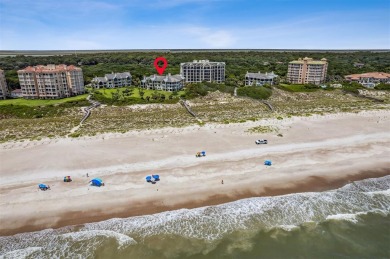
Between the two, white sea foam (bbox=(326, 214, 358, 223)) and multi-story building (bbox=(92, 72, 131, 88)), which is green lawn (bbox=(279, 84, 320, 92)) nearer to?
multi-story building (bbox=(92, 72, 131, 88))

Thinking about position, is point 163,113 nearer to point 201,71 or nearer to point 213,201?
point 213,201

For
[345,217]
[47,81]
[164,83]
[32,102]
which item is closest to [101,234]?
[345,217]

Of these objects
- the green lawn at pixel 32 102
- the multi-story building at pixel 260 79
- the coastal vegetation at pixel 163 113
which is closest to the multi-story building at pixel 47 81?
the green lawn at pixel 32 102

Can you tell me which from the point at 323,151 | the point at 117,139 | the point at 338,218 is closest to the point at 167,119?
the point at 117,139

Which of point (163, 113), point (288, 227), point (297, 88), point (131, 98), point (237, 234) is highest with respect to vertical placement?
point (297, 88)

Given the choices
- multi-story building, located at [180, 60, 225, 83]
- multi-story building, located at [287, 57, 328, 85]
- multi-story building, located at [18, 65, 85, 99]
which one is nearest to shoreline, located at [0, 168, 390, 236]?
multi-story building, located at [18, 65, 85, 99]

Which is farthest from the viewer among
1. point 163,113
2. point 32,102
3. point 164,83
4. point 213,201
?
point 164,83

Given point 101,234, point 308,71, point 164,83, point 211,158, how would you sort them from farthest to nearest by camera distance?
point 308,71, point 164,83, point 211,158, point 101,234
